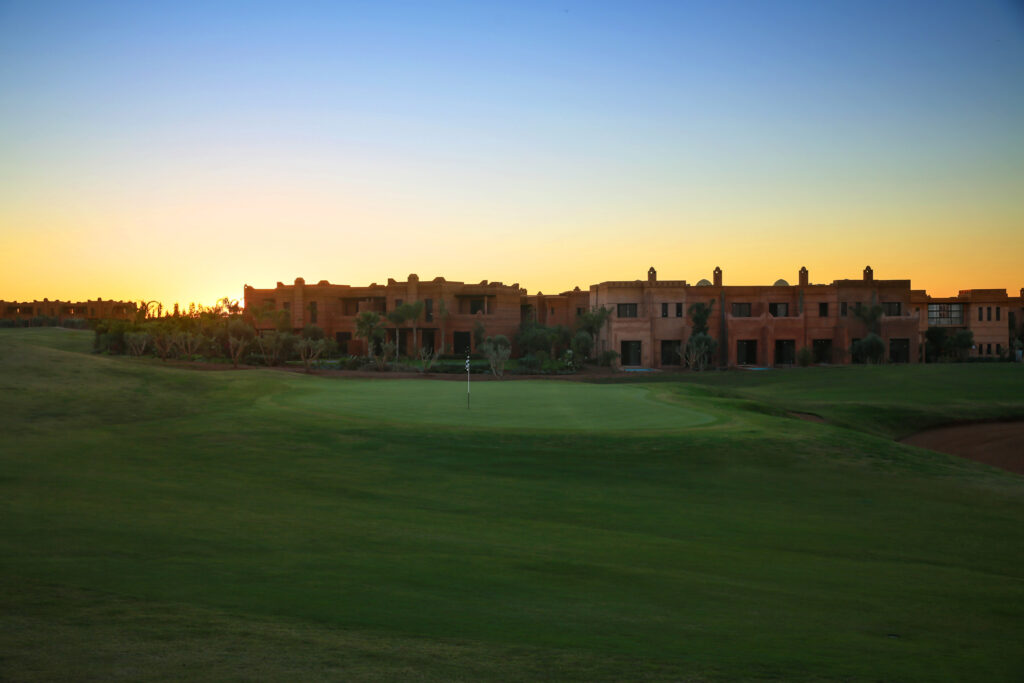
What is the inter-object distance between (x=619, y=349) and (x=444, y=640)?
6111cm

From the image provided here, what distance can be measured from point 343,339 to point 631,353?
29658 millimetres

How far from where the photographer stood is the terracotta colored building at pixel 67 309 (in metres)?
117

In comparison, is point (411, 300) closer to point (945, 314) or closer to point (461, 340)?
point (461, 340)

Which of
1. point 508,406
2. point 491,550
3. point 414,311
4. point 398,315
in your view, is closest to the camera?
point 491,550

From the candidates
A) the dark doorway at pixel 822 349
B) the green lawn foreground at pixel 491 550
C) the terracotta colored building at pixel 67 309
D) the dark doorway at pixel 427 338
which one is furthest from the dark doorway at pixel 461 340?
the terracotta colored building at pixel 67 309

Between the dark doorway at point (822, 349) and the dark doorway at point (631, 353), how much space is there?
1579 cm

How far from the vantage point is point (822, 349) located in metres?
69.1

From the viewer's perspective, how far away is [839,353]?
222ft

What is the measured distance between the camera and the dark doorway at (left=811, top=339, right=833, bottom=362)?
6888 centimetres

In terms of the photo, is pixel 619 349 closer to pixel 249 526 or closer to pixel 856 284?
pixel 856 284

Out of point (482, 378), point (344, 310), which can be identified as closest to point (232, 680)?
point (482, 378)

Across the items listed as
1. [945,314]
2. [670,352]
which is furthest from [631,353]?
[945,314]

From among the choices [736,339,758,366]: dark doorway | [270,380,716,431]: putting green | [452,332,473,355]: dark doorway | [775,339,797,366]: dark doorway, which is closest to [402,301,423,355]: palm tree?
[452,332,473,355]: dark doorway

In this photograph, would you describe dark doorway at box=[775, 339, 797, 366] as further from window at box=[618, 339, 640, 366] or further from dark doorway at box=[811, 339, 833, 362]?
window at box=[618, 339, 640, 366]
